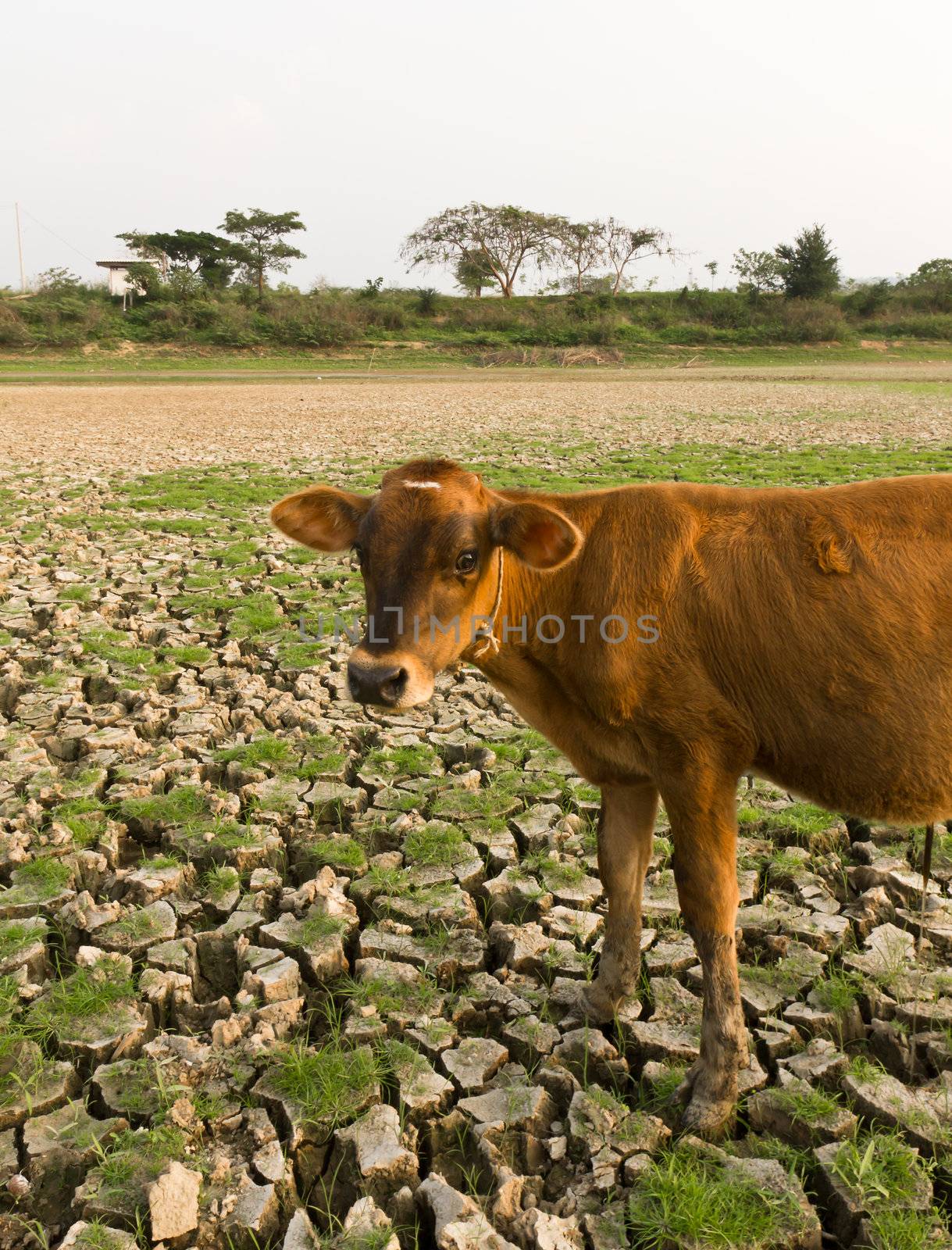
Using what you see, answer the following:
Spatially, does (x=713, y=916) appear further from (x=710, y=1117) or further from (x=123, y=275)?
(x=123, y=275)

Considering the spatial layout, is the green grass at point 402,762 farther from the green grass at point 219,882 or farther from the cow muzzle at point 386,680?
the cow muzzle at point 386,680

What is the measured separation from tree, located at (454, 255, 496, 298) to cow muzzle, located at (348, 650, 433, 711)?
3294 inches

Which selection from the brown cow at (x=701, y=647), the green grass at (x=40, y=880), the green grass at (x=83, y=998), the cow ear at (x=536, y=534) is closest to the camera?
the brown cow at (x=701, y=647)

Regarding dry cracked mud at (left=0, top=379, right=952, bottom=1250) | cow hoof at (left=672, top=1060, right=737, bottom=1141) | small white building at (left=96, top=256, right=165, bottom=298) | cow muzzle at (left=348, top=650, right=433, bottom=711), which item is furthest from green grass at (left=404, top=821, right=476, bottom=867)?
small white building at (left=96, top=256, right=165, bottom=298)

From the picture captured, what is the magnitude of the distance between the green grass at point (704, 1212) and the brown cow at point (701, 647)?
269 millimetres

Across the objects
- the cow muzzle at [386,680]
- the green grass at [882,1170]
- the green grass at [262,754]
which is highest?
the cow muzzle at [386,680]

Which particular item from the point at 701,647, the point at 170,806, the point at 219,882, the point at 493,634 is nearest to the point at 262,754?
the point at 170,806

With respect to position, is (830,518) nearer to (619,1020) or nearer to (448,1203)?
(619,1020)

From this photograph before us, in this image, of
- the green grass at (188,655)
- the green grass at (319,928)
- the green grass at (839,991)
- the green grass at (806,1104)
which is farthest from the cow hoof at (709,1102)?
the green grass at (188,655)

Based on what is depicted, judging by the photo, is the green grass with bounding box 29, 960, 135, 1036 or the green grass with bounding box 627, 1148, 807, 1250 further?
the green grass with bounding box 29, 960, 135, 1036

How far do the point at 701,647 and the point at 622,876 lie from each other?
41.7 inches

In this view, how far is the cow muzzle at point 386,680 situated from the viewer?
10.6 ft

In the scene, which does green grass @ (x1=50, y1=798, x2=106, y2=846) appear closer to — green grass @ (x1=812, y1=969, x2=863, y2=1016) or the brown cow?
the brown cow

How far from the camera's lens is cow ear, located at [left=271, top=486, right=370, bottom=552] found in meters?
3.84
